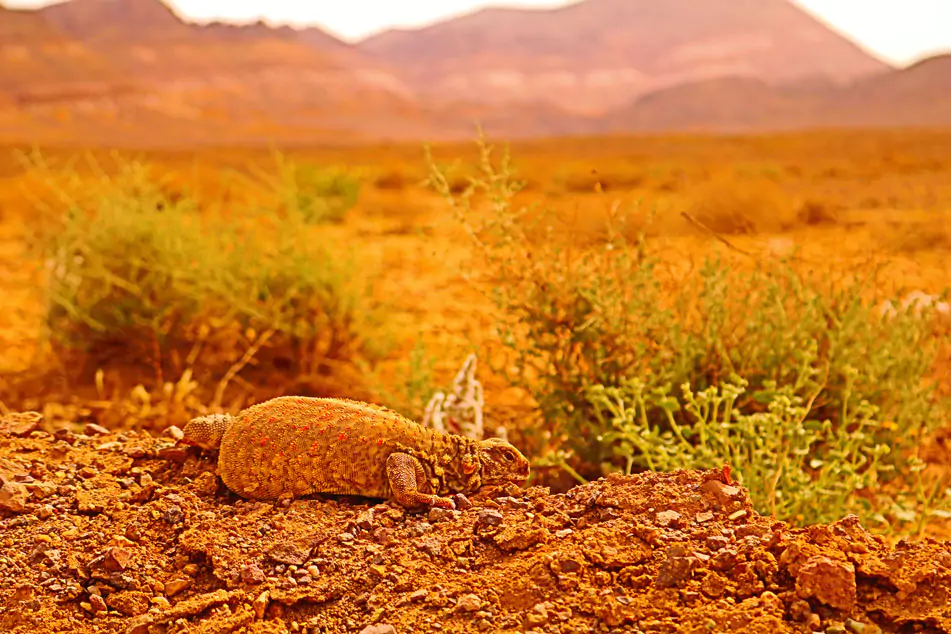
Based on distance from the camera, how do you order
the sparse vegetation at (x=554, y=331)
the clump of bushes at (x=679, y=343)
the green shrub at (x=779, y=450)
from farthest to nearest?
1. the clump of bushes at (x=679, y=343)
2. the sparse vegetation at (x=554, y=331)
3. the green shrub at (x=779, y=450)

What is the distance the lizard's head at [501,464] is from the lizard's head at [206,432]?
0.82 m

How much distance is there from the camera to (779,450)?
12.0 feet

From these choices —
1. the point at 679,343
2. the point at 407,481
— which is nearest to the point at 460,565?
the point at 407,481

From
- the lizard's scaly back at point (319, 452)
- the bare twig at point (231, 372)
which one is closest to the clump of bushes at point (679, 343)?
the lizard's scaly back at point (319, 452)

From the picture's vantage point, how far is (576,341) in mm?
4398

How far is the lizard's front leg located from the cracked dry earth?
3 centimetres

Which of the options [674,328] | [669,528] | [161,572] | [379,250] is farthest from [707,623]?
[379,250]

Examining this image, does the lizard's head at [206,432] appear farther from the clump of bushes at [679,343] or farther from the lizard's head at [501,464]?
the clump of bushes at [679,343]

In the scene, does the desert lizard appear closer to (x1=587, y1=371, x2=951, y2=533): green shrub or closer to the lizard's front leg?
the lizard's front leg

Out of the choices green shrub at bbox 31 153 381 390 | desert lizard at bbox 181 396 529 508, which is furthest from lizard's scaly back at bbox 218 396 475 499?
green shrub at bbox 31 153 381 390

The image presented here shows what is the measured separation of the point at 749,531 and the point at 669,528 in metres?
0.20

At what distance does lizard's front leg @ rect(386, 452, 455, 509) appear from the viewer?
273 centimetres

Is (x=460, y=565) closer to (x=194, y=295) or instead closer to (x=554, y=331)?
(x=554, y=331)

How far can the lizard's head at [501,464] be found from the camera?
9.61 feet
